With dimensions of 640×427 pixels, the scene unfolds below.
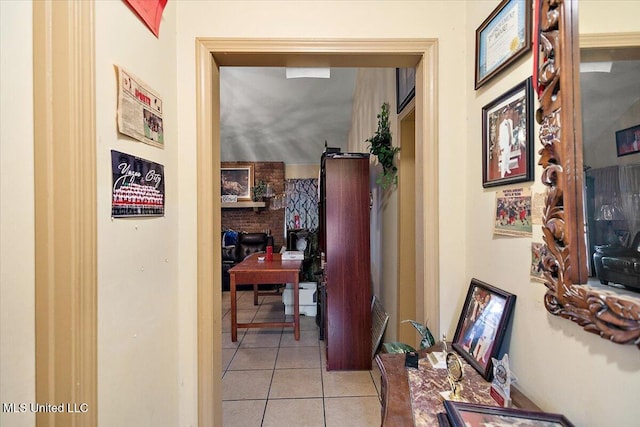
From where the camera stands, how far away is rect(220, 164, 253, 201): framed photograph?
6.56 m

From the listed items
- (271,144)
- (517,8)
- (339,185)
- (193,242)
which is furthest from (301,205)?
(517,8)

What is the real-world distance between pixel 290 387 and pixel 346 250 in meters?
1.21

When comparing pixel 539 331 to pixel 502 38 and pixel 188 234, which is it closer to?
pixel 502 38

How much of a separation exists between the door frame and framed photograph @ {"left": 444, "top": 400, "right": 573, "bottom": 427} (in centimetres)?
58

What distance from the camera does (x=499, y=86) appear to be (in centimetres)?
102

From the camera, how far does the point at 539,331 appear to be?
0.82 metres

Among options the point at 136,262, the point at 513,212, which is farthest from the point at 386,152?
the point at 136,262

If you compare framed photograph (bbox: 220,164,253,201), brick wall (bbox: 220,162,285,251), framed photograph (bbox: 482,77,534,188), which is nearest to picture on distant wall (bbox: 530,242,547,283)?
framed photograph (bbox: 482,77,534,188)

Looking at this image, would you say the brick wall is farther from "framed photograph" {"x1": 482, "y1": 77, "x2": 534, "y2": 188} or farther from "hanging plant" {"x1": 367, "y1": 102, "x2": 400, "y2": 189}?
"framed photograph" {"x1": 482, "y1": 77, "x2": 534, "y2": 188}

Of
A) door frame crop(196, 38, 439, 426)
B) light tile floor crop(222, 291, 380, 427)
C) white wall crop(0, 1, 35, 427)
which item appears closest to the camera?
white wall crop(0, 1, 35, 427)

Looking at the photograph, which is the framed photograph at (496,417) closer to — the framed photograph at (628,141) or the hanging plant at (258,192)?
the framed photograph at (628,141)

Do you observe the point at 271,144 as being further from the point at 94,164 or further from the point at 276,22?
the point at 94,164

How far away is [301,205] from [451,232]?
5372 mm

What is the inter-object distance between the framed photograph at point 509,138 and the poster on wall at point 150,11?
1300mm
